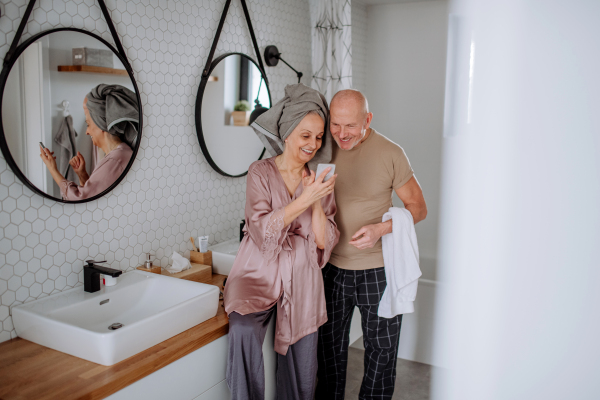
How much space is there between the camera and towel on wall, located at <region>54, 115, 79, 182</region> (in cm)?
163

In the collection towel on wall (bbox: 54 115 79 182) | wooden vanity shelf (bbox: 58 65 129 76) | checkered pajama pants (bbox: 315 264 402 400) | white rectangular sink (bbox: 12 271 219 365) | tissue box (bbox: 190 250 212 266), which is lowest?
checkered pajama pants (bbox: 315 264 402 400)

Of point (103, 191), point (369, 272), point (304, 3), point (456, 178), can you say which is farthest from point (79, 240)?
point (304, 3)

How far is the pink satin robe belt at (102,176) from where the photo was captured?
1685mm

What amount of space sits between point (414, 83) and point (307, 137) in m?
2.38

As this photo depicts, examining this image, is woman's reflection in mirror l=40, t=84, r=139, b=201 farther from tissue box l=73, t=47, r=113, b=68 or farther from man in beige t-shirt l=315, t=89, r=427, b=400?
man in beige t-shirt l=315, t=89, r=427, b=400

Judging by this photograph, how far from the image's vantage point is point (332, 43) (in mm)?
2846

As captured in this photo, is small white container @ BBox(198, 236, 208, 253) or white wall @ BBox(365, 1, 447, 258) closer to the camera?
small white container @ BBox(198, 236, 208, 253)

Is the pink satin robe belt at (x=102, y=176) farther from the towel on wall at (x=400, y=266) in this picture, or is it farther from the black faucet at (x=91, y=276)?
the towel on wall at (x=400, y=266)

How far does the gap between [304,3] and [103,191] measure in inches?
77.9

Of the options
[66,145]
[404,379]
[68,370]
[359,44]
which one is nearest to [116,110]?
[66,145]

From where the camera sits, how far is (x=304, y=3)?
10.0ft

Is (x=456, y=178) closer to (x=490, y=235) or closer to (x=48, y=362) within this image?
(x=490, y=235)

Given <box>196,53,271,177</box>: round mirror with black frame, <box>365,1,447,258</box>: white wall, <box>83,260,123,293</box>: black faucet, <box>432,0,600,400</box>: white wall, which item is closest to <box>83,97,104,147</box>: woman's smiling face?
<box>83,260,123,293</box>: black faucet

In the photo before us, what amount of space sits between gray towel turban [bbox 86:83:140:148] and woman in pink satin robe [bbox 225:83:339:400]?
1.79 ft
